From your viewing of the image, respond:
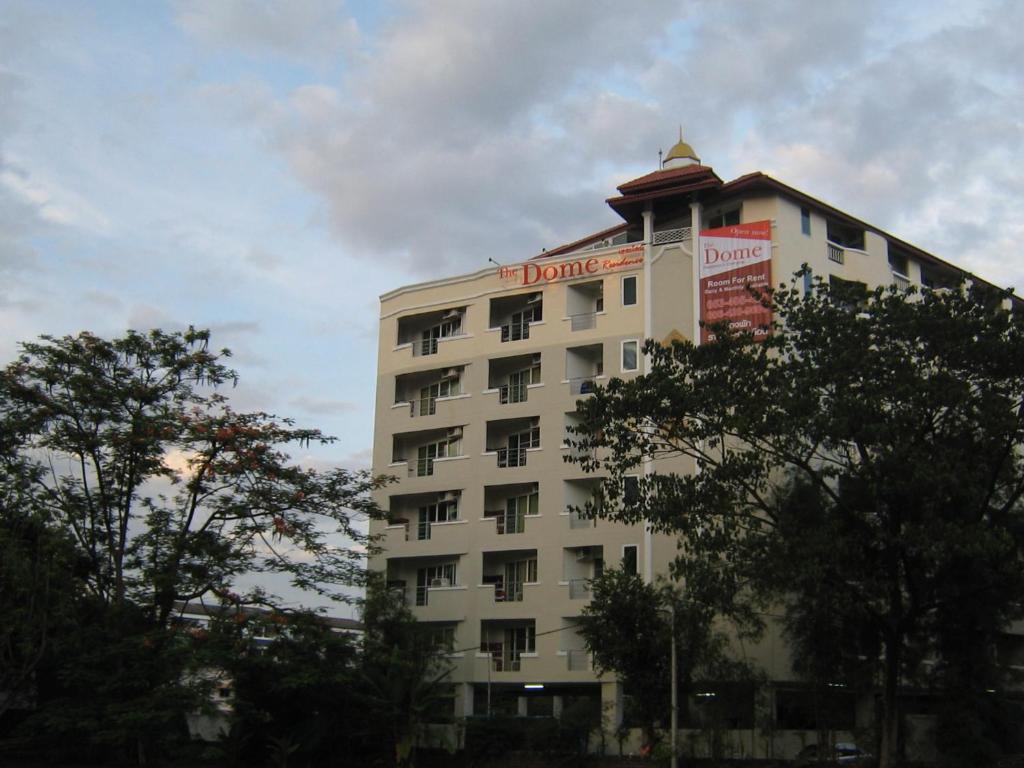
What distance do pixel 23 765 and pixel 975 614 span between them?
25.5 meters

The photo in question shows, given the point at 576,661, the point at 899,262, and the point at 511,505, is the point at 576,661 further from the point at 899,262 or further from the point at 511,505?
the point at 899,262

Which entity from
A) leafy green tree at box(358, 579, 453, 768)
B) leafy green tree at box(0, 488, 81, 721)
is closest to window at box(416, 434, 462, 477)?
leafy green tree at box(358, 579, 453, 768)

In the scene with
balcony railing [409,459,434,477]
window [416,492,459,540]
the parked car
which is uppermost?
balcony railing [409,459,434,477]

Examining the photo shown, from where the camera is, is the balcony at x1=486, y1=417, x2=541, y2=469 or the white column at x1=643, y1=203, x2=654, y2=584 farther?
the balcony at x1=486, y1=417, x2=541, y2=469

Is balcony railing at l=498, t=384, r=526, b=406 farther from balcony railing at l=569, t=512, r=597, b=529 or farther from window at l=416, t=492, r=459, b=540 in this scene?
balcony railing at l=569, t=512, r=597, b=529

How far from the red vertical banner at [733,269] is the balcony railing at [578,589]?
932 centimetres

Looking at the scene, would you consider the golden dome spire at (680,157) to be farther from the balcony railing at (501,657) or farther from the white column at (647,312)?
the balcony railing at (501,657)

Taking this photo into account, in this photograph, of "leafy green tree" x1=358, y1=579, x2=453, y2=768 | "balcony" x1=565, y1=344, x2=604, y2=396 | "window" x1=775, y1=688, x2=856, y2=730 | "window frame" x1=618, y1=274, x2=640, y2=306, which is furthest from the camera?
"balcony" x1=565, y1=344, x2=604, y2=396

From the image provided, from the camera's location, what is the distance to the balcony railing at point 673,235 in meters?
40.9

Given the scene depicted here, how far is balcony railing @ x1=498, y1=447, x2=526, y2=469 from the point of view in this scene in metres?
42.6

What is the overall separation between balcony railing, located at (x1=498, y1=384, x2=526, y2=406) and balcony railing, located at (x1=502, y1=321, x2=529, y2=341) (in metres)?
1.84

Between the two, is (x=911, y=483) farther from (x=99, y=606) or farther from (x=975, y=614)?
(x=99, y=606)

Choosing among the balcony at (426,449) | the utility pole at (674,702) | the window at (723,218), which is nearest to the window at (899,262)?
the window at (723,218)

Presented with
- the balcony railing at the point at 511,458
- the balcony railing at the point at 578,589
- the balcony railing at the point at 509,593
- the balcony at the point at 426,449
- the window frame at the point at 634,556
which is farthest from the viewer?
the balcony at the point at 426,449
